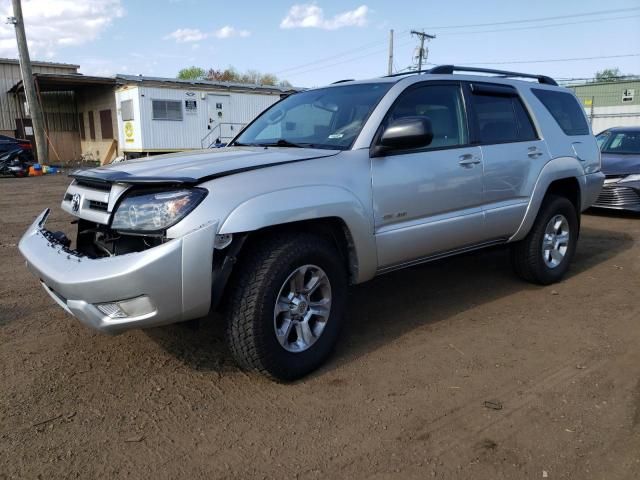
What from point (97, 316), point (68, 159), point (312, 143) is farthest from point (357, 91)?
point (68, 159)

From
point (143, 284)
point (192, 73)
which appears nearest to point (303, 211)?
point (143, 284)

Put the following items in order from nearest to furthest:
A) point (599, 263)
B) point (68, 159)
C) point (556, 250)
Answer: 1. point (556, 250)
2. point (599, 263)
3. point (68, 159)

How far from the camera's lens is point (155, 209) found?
9.02 ft

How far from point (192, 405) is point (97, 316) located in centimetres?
72

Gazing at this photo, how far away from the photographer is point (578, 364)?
11.2ft

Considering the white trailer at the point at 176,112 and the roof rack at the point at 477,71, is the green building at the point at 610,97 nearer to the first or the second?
the white trailer at the point at 176,112

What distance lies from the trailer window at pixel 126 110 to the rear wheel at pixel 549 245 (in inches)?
759

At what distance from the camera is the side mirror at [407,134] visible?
130 inches

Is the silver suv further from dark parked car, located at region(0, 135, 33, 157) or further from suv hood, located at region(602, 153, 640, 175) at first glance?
dark parked car, located at region(0, 135, 33, 157)

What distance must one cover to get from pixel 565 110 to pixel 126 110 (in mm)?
19645

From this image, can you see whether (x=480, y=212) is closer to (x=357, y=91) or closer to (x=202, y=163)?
(x=357, y=91)

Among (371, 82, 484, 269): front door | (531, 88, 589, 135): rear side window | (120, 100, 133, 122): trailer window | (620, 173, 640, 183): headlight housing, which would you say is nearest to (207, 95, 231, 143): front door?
(120, 100, 133, 122): trailer window

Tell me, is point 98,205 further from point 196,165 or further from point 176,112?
point 176,112

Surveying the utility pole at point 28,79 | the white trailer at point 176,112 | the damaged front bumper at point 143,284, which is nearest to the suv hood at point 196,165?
the damaged front bumper at point 143,284
